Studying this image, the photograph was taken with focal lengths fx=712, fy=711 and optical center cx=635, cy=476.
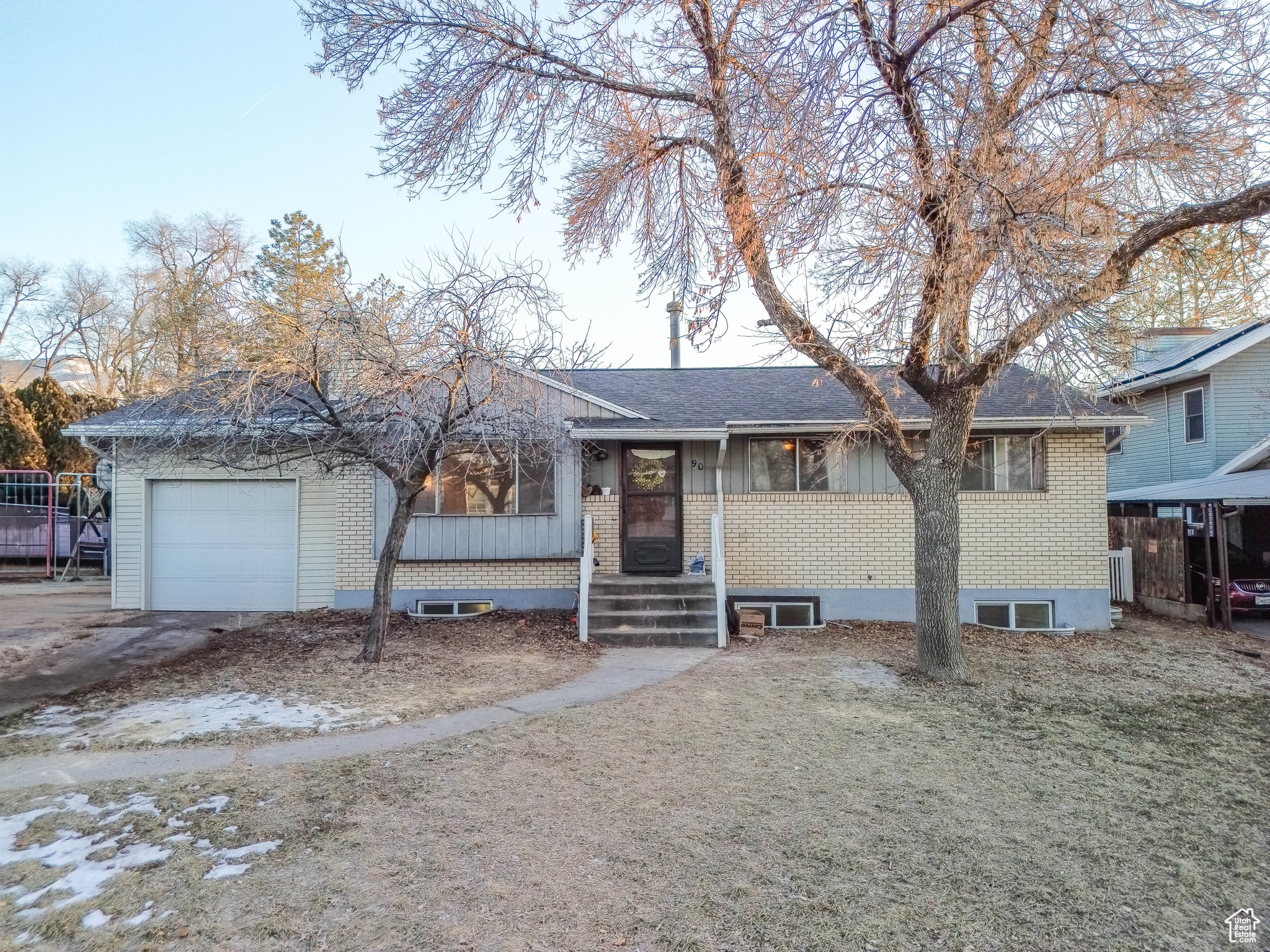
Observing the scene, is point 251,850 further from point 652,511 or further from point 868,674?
point 652,511

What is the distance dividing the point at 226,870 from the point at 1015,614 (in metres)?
10.5

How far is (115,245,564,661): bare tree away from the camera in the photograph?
259 inches

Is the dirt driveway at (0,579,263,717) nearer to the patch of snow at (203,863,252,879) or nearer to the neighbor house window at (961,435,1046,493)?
the patch of snow at (203,863,252,879)

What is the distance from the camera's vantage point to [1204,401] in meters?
15.5

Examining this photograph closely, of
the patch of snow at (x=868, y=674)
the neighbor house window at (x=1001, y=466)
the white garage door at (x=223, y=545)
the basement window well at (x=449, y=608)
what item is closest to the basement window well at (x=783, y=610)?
the patch of snow at (x=868, y=674)

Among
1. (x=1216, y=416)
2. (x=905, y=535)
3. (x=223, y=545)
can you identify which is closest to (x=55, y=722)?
(x=223, y=545)

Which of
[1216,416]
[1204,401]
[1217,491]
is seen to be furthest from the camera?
[1204,401]

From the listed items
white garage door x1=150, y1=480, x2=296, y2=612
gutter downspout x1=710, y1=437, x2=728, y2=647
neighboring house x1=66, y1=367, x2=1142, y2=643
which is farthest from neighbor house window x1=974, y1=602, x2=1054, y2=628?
white garage door x1=150, y1=480, x2=296, y2=612

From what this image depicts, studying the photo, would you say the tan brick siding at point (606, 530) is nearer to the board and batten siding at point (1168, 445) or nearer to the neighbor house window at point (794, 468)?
the neighbor house window at point (794, 468)

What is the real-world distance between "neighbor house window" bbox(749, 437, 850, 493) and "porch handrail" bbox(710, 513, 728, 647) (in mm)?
1165

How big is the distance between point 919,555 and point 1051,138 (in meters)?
4.28

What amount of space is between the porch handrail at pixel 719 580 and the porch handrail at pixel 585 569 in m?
1.69

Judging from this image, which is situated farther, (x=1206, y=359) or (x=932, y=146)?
(x=1206, y=359)

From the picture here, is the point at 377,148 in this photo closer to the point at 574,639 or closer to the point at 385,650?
the point at 385,650
